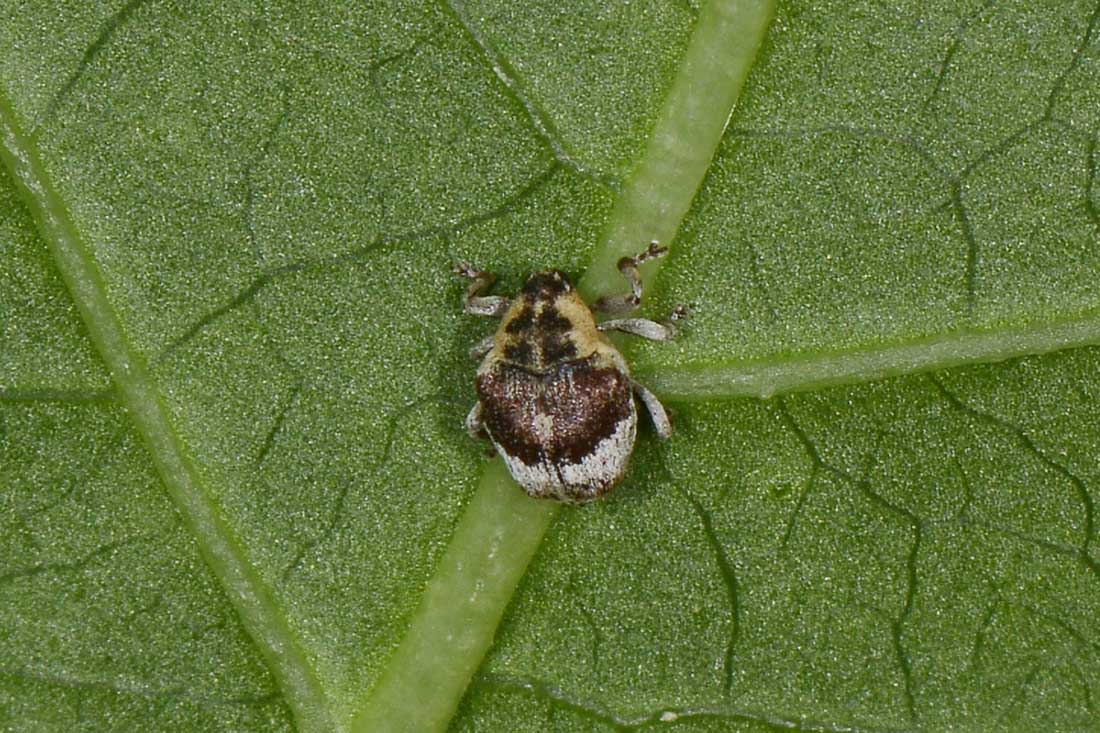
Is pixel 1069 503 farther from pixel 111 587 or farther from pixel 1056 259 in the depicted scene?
pixel 111 587

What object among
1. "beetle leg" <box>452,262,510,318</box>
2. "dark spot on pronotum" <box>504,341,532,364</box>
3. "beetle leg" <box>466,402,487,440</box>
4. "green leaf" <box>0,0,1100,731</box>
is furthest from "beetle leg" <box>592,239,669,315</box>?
"beetle leg" <box>466,402,487,440</box>

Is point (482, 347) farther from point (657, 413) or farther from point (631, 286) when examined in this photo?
point (657, 413)

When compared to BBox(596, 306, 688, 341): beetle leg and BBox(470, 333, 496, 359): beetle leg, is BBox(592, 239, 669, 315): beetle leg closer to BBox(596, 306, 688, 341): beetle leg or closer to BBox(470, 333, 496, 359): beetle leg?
BBox(596, 306, 688, 341): beetle leg

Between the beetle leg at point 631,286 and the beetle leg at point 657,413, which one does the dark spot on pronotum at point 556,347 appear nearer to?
the beetle leg at point 631,286

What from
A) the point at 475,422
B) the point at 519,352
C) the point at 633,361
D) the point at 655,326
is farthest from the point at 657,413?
the point at 475,422

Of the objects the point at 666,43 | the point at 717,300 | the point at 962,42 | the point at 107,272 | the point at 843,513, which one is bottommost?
the point at 843,513

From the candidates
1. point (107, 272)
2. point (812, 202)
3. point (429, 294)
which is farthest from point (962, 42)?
point (107, 272)
